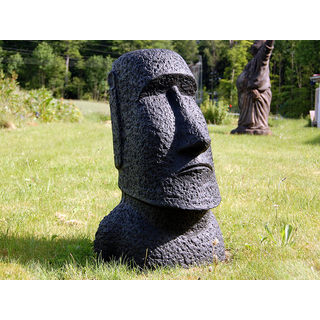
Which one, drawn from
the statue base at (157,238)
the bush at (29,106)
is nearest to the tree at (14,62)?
the bush at (29,106)

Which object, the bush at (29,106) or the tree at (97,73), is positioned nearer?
the bush at (29,106)

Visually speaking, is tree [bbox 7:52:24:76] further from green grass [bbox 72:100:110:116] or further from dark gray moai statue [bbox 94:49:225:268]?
dark gray moai statue [bbox 94:49:225:268]

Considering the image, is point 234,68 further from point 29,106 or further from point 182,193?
point 182,193

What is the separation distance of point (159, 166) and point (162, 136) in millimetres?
199

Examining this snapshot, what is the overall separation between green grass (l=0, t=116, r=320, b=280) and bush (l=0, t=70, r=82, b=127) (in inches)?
113

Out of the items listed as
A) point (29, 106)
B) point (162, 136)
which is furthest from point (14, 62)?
→ point (162, 136)

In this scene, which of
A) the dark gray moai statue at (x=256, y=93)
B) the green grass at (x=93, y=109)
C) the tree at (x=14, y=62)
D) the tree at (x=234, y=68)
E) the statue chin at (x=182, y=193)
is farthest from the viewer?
the tree at (x=234, y=68)

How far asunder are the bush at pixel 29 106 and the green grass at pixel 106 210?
2.86m

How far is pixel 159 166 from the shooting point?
83.3 inches

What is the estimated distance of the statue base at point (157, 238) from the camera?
7.20 feet

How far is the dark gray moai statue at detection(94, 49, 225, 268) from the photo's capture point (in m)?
2.12

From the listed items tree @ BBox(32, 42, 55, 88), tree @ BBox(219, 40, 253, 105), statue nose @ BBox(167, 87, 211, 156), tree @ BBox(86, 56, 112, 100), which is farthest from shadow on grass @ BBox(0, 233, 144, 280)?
tree @ BBox(86, 56, 112, 100)

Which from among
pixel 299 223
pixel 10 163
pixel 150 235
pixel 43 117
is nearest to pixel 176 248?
pixel 150 235

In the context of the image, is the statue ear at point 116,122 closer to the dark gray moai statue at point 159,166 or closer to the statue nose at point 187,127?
the dark gray moai statue at point 159,166
